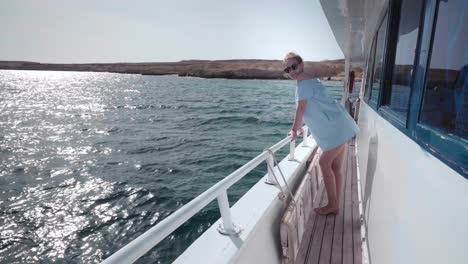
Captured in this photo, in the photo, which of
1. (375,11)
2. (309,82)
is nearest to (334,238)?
(309,82)

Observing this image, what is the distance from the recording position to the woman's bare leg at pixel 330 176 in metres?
2.63

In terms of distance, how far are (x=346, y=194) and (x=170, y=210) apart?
3336mm

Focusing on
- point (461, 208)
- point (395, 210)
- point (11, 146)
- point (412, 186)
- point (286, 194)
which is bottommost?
point (11, 146)

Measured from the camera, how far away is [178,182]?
7.22 metres

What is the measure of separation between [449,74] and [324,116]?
149cm

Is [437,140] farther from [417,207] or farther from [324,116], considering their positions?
[324,116]

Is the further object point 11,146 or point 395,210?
point 11,146

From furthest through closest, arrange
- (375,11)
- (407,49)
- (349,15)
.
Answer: (349,15), (375,11), (407,49)

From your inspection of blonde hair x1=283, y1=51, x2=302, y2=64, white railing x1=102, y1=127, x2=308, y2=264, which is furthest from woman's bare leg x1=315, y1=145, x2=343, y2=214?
white railing x1=102, y1=127, x2=308, y2=264

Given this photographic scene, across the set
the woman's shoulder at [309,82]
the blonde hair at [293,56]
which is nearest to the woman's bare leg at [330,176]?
the woman's shoulder at [309,82]

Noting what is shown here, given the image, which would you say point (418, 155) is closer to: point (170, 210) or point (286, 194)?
point (286, 194)

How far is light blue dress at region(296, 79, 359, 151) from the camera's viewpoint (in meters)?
2.33

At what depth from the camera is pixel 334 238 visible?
2.76m

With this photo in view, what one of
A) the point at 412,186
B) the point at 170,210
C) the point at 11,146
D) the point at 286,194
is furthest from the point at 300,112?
the point at 11,146
